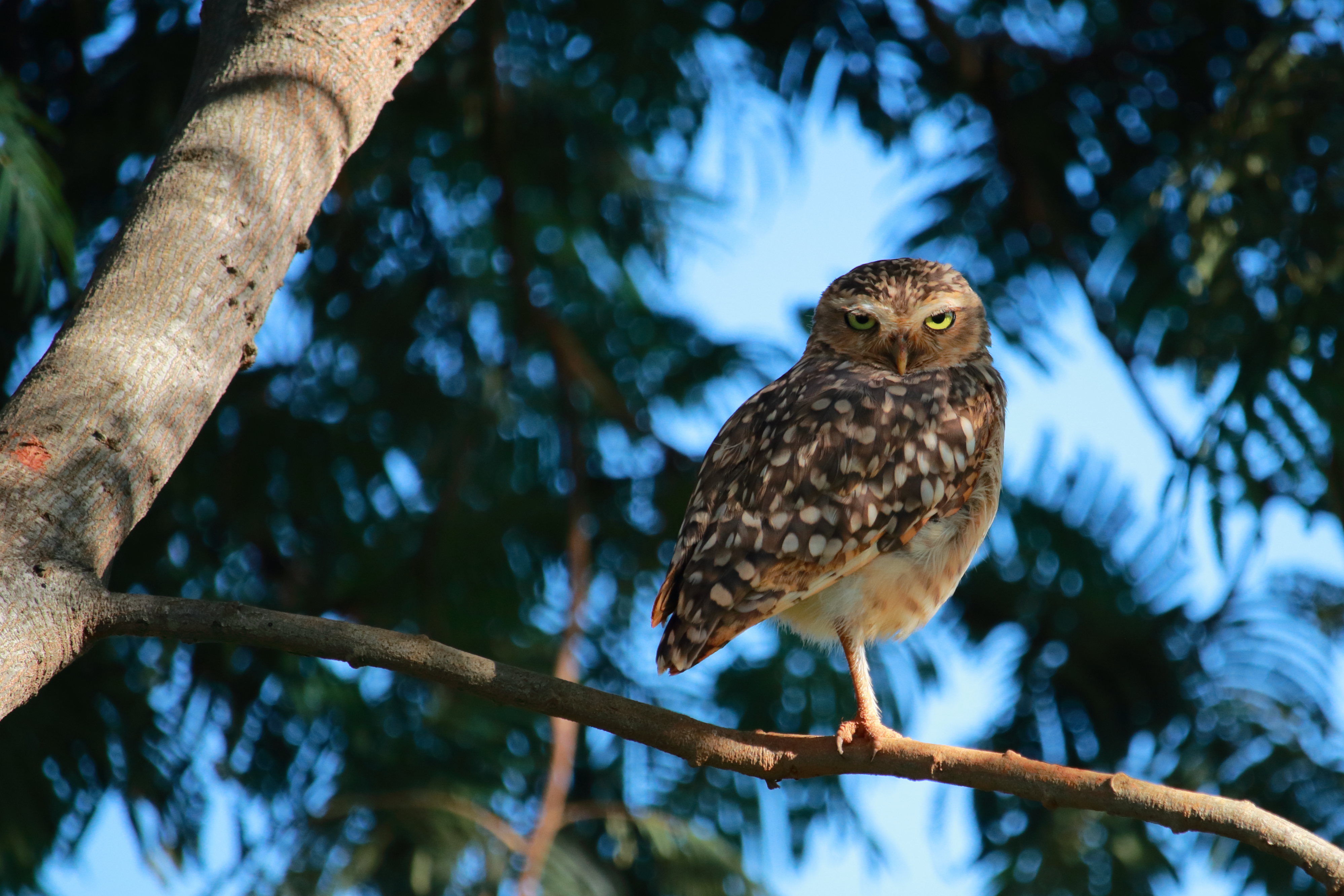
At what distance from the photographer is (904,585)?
2.47 metres

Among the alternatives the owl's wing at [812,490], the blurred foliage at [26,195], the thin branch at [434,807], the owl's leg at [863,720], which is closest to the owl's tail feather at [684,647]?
the owl's wing at [812,490]

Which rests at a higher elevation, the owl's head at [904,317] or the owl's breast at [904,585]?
the owl's head at [904,317]

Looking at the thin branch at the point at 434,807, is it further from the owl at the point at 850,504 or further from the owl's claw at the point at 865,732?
the owl's claw at the point at 865,732

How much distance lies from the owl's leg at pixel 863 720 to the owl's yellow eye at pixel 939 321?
2.67 ft

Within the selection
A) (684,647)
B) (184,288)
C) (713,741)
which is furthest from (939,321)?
(184,288)

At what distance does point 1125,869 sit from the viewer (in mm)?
3648

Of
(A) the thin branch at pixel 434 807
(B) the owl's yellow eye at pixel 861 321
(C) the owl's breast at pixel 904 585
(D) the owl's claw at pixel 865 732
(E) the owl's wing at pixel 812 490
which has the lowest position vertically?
(A) the thin branch at pixel 434 807

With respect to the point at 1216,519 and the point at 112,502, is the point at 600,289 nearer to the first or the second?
the point at 1216,519

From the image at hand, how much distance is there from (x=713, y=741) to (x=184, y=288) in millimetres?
1039

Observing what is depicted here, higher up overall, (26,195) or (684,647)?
(26,195)

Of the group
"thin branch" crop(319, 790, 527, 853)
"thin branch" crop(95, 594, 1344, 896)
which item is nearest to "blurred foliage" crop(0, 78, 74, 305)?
"thin branch" crop(95, 594, 1344, 896)

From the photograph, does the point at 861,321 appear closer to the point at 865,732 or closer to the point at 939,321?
the point at 939,321

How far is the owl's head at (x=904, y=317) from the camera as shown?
2.78 metres

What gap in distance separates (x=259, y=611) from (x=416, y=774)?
201 cm
